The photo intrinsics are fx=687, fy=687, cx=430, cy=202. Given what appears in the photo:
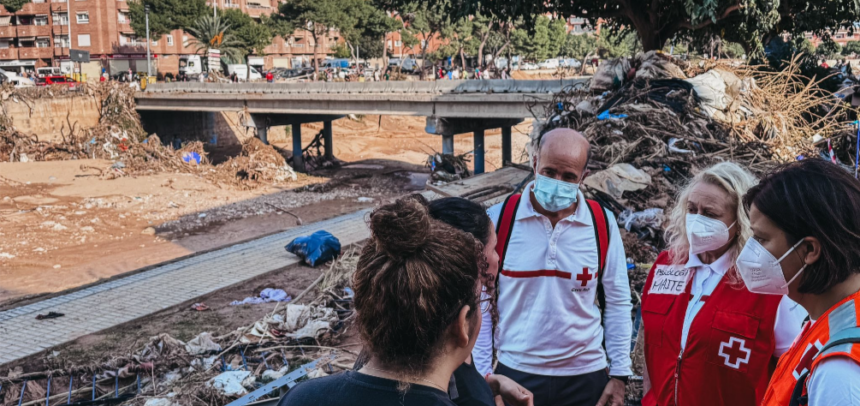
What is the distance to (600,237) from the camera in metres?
2.96

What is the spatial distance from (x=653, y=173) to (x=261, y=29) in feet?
166

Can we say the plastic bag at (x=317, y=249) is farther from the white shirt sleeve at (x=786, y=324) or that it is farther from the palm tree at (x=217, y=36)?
the palm tree at (x=217, y=36)

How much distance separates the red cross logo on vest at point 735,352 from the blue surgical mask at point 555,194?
851mm

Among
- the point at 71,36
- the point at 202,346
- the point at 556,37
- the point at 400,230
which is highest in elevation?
the point at 556,37

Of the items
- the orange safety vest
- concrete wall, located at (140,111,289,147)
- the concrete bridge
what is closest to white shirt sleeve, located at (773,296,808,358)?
the orange safety vest

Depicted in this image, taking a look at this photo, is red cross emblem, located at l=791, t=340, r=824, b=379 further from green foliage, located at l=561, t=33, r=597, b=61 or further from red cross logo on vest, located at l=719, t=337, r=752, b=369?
green foliage, located at l=561, t=33, r=597, b=61

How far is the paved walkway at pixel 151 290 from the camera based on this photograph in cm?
713

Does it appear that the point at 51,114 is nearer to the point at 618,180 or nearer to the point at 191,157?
the point at 191,157

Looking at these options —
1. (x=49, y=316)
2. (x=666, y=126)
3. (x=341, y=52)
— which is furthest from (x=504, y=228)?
(x=341, y=52)

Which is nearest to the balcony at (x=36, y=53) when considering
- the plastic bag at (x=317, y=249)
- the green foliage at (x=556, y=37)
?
the green foliage at (x=556, y=37)

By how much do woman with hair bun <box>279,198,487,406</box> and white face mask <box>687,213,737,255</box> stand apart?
142cm

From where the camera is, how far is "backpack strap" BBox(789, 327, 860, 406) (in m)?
1.52

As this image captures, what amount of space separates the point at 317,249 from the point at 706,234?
24.0ft

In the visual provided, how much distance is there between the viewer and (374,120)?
4400cm
